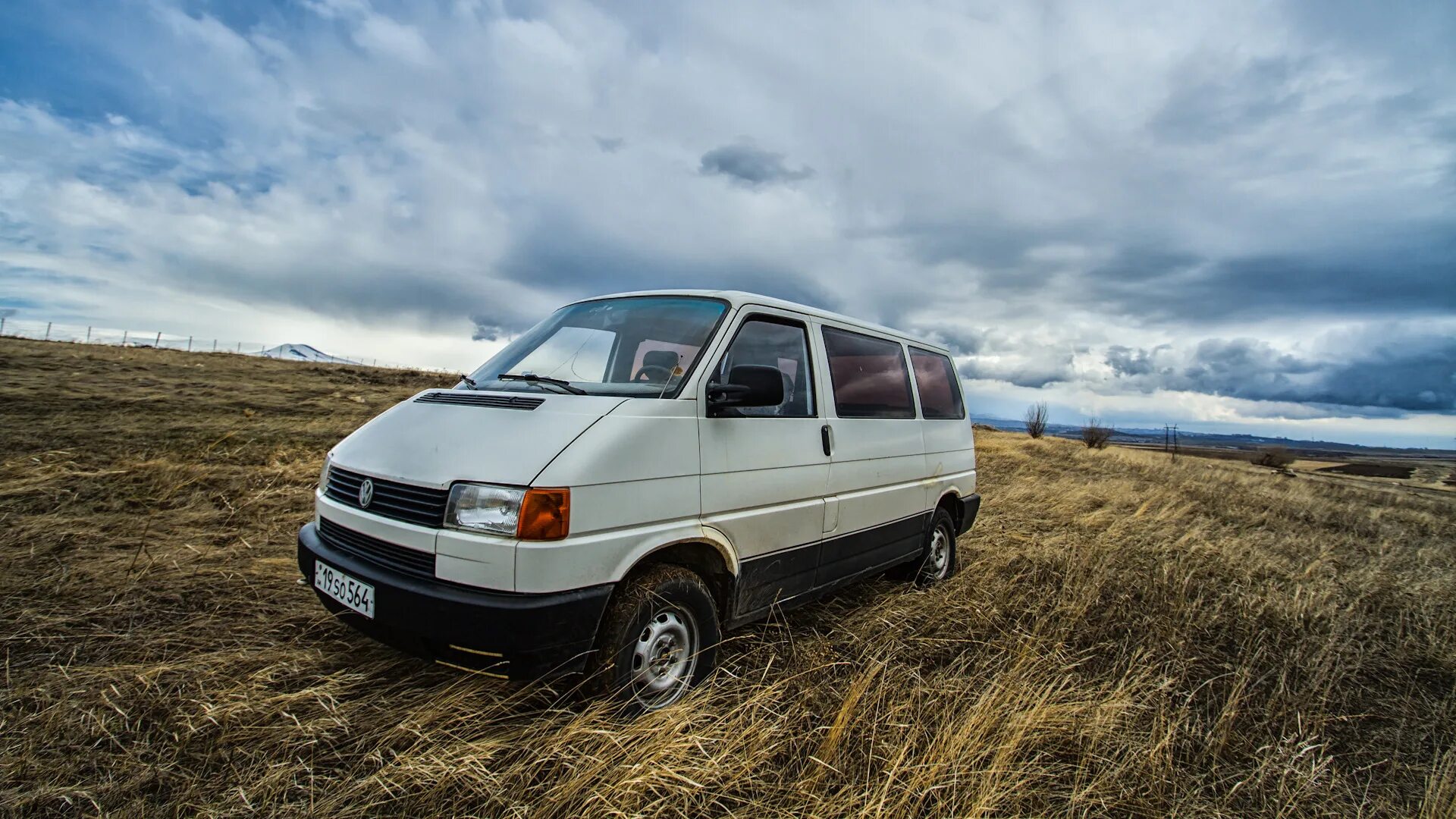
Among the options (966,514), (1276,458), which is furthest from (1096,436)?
(966,514)

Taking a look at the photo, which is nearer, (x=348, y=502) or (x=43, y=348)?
(x=348, y=502)

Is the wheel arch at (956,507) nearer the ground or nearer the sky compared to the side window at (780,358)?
nearer the ground

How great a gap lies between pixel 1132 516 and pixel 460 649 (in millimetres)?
8460

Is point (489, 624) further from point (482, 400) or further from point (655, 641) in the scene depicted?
point (482, 400)

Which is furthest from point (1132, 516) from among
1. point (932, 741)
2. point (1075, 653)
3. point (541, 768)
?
point (541, 768)

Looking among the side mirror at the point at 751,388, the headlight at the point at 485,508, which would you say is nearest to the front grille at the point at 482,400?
the headlight at the point at 485,508

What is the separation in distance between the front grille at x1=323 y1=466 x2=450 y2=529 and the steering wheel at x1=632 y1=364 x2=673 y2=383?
0.99 meters

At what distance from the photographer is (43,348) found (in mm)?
24562

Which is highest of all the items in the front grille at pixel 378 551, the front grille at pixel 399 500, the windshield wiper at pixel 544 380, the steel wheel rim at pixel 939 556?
the windshield wiper at pixel 544 380

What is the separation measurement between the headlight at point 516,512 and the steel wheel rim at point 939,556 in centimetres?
341

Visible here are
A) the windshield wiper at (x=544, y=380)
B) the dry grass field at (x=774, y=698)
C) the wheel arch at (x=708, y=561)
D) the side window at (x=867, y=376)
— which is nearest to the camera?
the dry grass field at (x=774, y=698)

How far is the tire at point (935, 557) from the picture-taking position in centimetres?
472

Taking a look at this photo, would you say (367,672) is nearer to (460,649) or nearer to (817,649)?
(460,649)

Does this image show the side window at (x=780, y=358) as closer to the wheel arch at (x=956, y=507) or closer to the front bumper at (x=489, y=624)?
the front bumper at (x=489, y=624)
